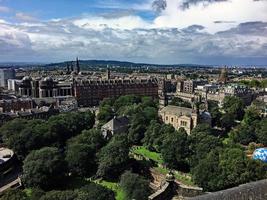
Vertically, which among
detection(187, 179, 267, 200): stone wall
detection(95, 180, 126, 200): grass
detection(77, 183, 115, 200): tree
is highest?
detection(187, 179, 267, 200): stone wall

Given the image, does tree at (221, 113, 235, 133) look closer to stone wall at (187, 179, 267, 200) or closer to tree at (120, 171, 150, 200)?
tree at (120, 171, 150, 200)

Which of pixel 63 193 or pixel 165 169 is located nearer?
pixel 63 193

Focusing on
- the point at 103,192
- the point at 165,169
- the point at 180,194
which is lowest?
the point at 165,169

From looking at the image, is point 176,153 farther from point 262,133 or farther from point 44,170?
point 262,133

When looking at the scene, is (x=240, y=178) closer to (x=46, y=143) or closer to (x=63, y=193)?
(x=63, y=193)

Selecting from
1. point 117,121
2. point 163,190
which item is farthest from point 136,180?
point 117,121

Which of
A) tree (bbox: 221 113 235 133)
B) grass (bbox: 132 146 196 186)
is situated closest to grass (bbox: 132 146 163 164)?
grass (bbox: 132 146 196 186)
